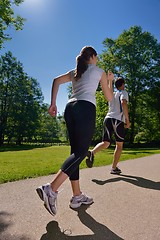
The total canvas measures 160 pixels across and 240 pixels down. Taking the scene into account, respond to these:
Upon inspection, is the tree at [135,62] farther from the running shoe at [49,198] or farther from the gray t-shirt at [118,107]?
the running shoe at [49,198]

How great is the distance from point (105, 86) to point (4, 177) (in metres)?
2.87

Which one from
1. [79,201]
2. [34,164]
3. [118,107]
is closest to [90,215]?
[79,201]

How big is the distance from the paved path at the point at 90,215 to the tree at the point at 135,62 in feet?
99.3

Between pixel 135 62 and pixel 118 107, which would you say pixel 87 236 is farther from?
pixel 135 62

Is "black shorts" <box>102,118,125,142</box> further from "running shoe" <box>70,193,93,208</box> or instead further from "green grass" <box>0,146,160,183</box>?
"running shoe" <box>70,193,93,208</box>

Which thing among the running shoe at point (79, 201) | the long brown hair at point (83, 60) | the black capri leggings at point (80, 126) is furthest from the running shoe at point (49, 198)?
the long brown hair at point (83, 60)

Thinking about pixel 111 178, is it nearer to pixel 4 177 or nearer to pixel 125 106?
pixel 125 106

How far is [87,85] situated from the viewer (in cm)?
280

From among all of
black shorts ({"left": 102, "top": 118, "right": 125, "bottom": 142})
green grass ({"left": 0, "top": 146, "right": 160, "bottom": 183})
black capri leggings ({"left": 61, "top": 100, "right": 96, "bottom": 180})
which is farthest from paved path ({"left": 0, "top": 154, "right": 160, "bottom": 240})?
black shorts ({"left": 102, "top": 118, "right": 125, "bottom": 142})

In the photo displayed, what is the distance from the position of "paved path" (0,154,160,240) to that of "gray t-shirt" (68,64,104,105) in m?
1.38

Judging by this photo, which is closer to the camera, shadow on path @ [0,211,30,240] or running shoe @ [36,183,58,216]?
shadow on path @ [0,211,30,240]

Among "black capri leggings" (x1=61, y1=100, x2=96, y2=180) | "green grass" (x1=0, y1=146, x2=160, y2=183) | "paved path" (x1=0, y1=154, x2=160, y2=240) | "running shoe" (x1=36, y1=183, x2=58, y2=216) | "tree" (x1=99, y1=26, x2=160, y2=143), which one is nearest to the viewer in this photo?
"paved path" (x1=0, y1=154, x2=160, y2=240)

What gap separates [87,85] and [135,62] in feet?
105

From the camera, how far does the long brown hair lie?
112 inches
